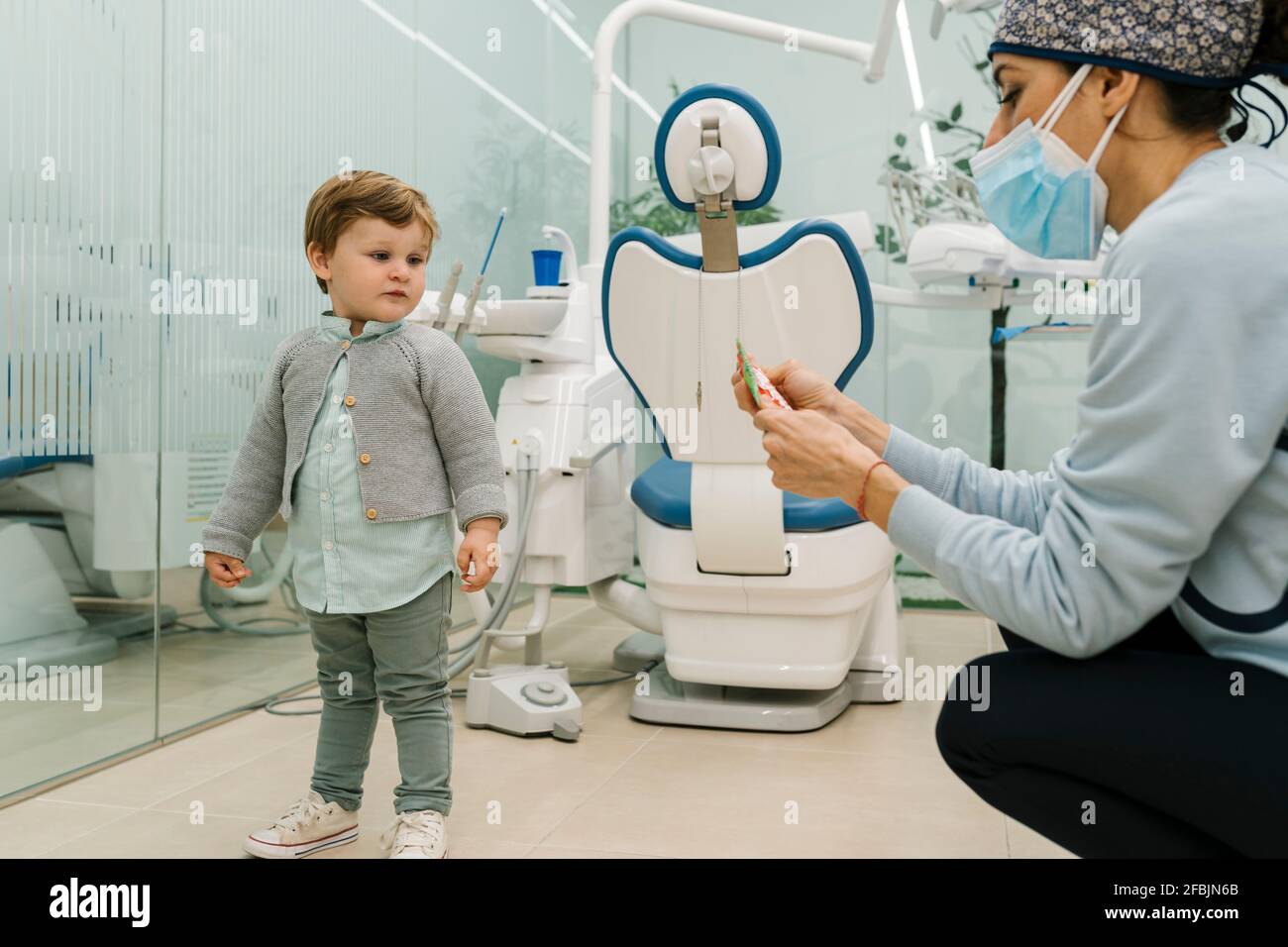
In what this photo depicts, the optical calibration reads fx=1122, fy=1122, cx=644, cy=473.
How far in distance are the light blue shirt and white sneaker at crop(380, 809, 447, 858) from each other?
0.29m

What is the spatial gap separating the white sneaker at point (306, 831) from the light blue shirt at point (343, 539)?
29 centimetres

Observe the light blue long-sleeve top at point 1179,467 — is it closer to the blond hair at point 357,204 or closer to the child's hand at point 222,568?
the blond hair at point 357,204

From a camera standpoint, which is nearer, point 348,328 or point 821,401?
point 821,401

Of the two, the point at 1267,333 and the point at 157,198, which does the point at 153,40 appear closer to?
the point at 157,198

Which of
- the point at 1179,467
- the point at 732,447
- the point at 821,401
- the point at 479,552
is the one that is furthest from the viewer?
the point at 732,447

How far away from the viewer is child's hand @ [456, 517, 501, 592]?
4.87ft

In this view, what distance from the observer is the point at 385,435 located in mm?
1516

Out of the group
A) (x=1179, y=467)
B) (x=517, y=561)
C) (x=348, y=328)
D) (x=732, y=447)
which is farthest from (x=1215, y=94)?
(x=517, y=561)

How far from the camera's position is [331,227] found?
4.99 feet

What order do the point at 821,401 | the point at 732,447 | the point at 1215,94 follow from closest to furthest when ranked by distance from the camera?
the point at 1215,94 → the point at 821,401 → the point at 732,447

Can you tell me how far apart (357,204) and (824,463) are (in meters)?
0.81

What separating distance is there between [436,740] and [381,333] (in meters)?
0.58

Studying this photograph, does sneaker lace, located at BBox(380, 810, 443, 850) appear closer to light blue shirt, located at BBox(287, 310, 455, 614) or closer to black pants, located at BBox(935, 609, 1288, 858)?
light blue shirt, located at BBox(287, 310, 455, 614)

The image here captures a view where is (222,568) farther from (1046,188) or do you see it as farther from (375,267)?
(1046,188)
